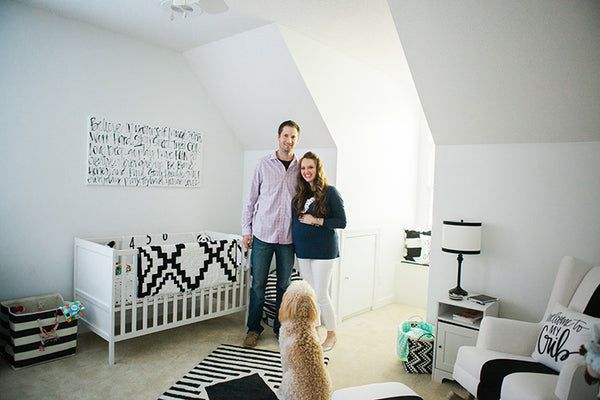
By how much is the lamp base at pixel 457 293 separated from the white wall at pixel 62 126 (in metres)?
2.24

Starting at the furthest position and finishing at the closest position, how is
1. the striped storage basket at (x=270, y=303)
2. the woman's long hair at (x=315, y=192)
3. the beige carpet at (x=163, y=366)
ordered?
1. the striped storage basket at (x=270, y=303)
2. the woman's long hair at (x=315, y=192)
3. the beige carpet at (x=163, y=366)

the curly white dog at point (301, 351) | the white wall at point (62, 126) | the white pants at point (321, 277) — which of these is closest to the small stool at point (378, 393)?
the curly white dog at point (301, 351)

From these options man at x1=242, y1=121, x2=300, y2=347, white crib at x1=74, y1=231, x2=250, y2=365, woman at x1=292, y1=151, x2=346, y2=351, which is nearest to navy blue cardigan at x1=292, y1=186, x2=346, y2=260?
woman at x1=292, y1=151, x2=346, y2=351

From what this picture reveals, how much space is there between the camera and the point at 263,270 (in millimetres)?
2785

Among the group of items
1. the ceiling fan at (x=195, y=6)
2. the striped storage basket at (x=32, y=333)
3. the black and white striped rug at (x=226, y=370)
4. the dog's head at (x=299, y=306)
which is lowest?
the black and white striped rug at (x=226, y=370)

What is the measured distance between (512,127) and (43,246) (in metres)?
3.07

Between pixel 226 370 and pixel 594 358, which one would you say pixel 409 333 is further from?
pixel 594 358

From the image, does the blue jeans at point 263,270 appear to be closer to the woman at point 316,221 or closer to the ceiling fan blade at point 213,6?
the woman at point 316,221

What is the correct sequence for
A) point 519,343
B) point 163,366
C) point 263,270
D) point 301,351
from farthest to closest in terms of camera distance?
point 263,270
point 163,366
point 519,343
point 301,351

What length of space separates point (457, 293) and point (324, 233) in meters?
0.89

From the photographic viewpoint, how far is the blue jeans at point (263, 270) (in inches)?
108

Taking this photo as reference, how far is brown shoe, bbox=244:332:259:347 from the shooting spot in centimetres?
272

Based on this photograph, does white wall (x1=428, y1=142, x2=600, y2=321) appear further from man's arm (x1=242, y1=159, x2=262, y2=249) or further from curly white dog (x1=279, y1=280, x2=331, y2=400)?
curly white dog (x1=279, y1=280, x2=331, y2=400)

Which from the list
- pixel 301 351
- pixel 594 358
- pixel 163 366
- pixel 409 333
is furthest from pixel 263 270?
pixel 594 358
